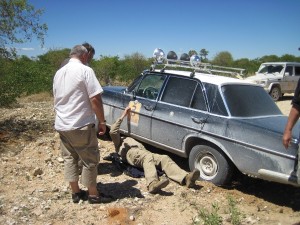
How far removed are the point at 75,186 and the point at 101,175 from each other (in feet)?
3.42

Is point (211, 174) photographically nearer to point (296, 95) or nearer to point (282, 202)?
point (282, 202)

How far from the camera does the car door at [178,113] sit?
5.10 m

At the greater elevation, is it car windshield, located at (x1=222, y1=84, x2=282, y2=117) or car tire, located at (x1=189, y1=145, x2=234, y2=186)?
car windshield, located at (x1=222, y1=84, x2=282, y2=117)

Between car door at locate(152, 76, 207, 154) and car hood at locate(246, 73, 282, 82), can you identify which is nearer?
car door at locate(152, 76, 207, 154)

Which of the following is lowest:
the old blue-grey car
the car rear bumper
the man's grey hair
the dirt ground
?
the dirt ground

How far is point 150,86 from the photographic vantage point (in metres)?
6.15

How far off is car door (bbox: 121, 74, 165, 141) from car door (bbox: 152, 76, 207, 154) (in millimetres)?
167

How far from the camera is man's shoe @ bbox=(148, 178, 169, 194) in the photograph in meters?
4.44

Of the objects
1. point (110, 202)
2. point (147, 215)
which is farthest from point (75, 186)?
point (147, 215)

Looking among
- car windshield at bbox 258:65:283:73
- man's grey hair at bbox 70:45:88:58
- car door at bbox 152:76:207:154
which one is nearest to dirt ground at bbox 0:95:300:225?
car door at bbox 152:76:207:154

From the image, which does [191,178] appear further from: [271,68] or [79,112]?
[271,68]

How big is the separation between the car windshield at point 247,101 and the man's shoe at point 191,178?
992 millimetres

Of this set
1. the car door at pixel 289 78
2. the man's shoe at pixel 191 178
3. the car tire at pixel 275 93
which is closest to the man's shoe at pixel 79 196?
the man's shoe at pixel 191 178

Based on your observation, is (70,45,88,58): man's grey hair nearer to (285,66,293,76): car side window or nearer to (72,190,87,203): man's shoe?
(72,190,87,203): man's shoe
